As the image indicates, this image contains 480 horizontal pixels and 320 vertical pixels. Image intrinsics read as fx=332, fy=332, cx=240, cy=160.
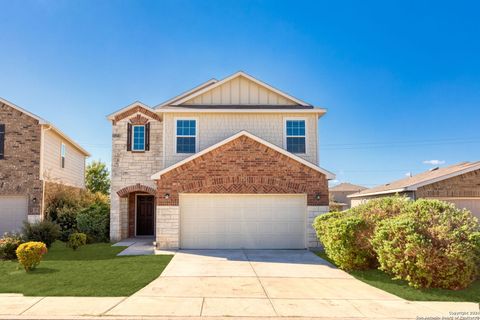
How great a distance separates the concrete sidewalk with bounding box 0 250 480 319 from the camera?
6.54 metres

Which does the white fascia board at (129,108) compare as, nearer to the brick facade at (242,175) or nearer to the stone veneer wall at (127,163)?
the stone veneer wall at (127,163)

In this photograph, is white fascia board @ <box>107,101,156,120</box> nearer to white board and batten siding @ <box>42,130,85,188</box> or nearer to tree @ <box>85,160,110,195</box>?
white board and batten siding @ <box>42,130,85,188</box>

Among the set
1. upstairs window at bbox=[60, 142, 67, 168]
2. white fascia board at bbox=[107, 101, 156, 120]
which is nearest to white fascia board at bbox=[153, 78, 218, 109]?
white fascia board at bbox=[107, 101, 156, 120]

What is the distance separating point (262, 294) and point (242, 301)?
745 mm

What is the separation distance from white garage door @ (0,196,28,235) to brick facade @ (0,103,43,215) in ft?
1.31

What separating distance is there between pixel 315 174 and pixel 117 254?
8.66 metres

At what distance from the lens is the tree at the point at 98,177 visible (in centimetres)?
3506

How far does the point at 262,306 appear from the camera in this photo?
6996 millimetres

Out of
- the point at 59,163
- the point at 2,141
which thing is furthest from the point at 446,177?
the point at 2,141

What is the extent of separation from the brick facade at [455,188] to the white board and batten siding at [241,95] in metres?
7.56

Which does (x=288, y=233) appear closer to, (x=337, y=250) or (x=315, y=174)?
(x=315, y=174)

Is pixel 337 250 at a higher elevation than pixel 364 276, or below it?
higher

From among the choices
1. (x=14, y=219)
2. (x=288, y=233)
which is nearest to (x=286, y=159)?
(x=288, y=233)

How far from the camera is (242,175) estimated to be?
14164 mm
